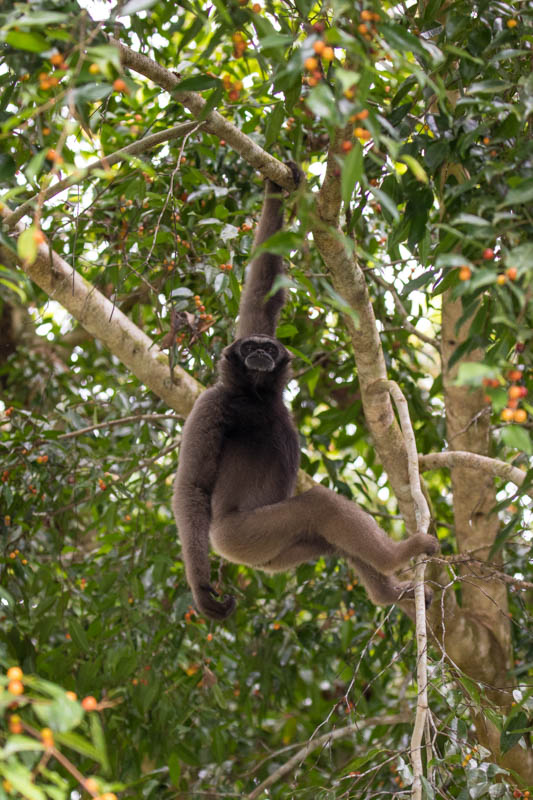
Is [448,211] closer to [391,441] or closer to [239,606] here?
[391,441]

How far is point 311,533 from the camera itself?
187 inches

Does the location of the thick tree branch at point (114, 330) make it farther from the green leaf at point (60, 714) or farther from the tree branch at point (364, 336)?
the green leaf at point (60, 714)

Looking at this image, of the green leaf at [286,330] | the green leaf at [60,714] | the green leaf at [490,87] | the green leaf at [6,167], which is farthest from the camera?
the green leaf at [286,330]

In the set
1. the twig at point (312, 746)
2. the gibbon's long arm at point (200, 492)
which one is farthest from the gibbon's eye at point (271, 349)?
the twig at point (312, 746)

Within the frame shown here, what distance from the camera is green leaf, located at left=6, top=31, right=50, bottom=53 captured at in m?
1.95

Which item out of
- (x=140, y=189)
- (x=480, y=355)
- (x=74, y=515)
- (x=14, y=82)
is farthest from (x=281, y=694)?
(x=14, y=82)

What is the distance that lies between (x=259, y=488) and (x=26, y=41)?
11.7ft

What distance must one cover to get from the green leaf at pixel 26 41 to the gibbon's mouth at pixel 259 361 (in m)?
2.81

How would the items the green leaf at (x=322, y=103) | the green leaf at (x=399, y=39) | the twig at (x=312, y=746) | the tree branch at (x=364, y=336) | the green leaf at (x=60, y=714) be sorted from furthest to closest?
the twig at (x=312, y=746), the tree branch at (x=364, y=336), the green leaf at (x=399, y=39), the green leaf at (x=322, y=103), the green leaf at (x=60, y=714)

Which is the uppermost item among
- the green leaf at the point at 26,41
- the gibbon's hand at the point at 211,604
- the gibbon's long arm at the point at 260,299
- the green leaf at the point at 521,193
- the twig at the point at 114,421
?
the gibbon's long arm at the point at 260,299

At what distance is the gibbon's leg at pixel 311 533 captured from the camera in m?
4.32

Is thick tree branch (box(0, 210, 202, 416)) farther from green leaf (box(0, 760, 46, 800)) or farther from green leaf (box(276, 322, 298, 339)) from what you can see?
green leaf (box(0, 760, 46, 800))

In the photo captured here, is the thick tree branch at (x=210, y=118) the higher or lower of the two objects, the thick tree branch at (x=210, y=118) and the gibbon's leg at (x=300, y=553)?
the higher

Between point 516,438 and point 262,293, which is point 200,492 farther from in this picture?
point 516,438
